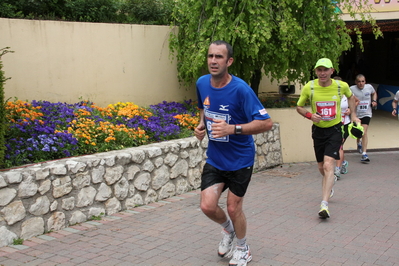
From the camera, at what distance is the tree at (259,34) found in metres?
8.53

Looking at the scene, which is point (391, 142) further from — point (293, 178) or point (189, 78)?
point (189, 78)

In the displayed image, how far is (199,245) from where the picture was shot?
5.18 m

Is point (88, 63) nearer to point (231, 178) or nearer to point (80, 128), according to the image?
point (80, 128)

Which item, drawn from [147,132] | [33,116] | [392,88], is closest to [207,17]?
[147,132]

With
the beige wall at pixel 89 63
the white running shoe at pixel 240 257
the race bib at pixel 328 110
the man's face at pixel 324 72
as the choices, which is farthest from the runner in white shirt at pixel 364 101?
the white running shoe at pixel 240 257

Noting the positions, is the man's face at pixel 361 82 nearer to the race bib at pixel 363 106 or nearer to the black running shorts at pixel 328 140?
the race bib at pixel 363 106

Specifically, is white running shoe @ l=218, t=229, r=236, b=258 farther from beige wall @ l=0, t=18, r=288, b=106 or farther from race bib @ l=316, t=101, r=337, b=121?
beige wall @ l=0, t=18, r=288, b=106

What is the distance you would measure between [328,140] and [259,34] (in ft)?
9.22

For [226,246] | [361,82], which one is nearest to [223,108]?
[226,246]

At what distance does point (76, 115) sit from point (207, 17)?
3256 millimetres

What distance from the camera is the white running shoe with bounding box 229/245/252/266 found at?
4.51 m

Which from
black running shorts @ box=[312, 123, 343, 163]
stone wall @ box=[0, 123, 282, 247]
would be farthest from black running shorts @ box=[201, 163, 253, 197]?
black running shorts @ box=[312, 123, 343, 163]

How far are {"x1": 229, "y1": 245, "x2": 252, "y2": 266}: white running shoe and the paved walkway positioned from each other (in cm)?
18

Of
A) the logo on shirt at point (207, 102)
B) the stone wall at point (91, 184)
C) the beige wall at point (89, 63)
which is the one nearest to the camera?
the logo on shirt at point (207, 102)
